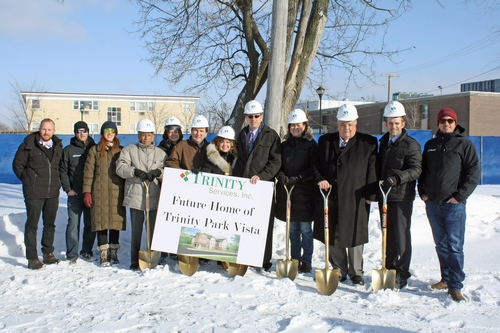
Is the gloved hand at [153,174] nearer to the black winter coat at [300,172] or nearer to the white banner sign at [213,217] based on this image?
the white banner sign at [213,217]

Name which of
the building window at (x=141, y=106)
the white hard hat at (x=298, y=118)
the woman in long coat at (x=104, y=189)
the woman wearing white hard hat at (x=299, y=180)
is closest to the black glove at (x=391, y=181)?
the woman wearing white hard hat at (x=299, y=180)

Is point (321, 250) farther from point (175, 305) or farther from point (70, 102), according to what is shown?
point (70, 102)

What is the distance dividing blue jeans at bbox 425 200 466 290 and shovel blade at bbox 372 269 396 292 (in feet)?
1.90

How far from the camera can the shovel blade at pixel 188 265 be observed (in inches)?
230

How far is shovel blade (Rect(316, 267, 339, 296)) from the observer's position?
5125 mm

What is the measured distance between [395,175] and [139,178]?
324 cm

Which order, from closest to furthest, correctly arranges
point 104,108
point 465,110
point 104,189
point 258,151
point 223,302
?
point 223,302, point 258,151, point 104,189, point 465,110, point 104,108

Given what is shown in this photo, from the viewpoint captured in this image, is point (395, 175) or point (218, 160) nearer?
point (395, 175)

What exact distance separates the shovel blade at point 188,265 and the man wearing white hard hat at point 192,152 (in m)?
1.17

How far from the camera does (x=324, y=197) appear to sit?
5.44m

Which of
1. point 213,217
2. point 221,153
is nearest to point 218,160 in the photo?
point 221,153

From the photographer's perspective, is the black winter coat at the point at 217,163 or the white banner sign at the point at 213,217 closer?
the white banner sign at the point at 213,217

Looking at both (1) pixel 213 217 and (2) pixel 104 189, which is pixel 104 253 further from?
(1) pixel 213 217

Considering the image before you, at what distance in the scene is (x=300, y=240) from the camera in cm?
622
